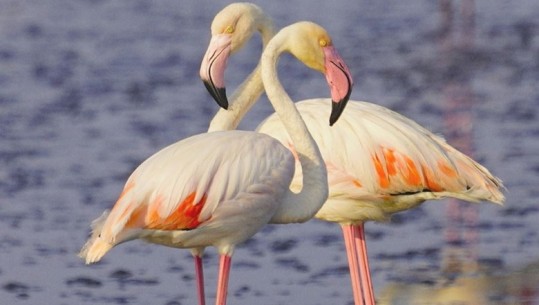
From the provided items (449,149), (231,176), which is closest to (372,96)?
(449,149)

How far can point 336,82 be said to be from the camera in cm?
626

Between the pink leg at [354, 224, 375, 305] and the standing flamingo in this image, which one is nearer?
the standing flamingo

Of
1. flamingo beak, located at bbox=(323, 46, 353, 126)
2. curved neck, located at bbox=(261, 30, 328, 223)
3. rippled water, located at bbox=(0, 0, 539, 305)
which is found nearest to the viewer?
curved neck, located at bbox=(261, 30, 328, 223)

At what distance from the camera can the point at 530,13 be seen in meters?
15.7

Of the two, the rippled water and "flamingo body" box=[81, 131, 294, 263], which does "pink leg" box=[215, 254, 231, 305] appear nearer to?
"flamingo body" box=[81, 131, 294, 263]

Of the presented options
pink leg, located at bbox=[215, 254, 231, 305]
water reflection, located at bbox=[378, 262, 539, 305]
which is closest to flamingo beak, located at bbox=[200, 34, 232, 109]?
pink leg, located at bbox=[215, 254, 231, 305]

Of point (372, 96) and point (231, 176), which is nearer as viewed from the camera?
point (231, 176)

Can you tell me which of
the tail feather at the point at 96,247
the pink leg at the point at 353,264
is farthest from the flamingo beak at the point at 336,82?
the tail feather at the point at 96,247

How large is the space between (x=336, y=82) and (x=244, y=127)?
Result: 418 centimetres

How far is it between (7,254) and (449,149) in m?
2.54

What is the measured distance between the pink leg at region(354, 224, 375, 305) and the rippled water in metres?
0.45

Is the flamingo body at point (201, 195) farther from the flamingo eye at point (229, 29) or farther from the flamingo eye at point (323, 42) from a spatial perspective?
the flamingo eye at point (229, 29)

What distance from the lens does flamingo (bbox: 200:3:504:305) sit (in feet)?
21.8

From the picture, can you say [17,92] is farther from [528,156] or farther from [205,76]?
[205,76]
